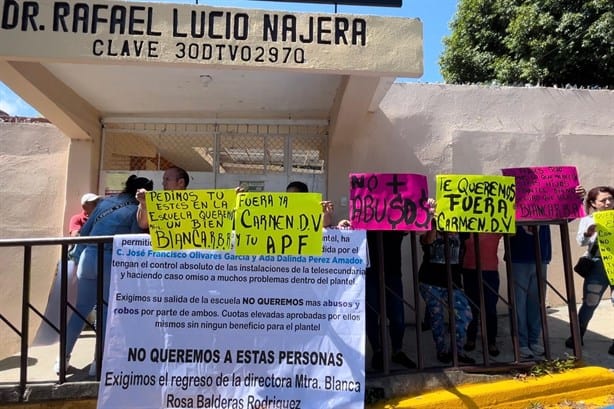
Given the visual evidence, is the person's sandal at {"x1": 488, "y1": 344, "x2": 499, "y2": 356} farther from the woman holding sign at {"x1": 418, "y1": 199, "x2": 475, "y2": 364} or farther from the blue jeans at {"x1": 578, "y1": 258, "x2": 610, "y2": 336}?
the blue jeans at {"x1": 578, "y1": 258, "x2": 610, "y2": 336}

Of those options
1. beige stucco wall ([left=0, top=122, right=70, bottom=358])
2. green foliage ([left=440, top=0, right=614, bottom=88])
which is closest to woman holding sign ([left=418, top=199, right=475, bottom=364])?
beige stucco wall ([left=0, top=122, right=70, bottom=358])

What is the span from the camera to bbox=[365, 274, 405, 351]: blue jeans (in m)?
3.94

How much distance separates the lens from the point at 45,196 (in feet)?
20.2

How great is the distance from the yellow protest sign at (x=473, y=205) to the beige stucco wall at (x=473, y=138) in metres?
2.42

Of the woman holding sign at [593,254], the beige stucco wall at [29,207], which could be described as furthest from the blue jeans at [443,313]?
the beige stucco wall at [29,207]

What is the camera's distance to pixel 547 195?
395 cm

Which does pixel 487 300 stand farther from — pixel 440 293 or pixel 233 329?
pixel 233 329

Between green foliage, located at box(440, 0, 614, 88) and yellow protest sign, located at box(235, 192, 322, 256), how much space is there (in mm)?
8328

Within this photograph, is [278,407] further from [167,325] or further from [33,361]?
[33,361]

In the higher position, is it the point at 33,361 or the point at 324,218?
the point at 324,218

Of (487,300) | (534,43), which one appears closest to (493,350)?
(487,300)

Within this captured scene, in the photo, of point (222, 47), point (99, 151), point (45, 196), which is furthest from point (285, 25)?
point (45, 196)

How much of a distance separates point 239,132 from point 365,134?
5.16 ft

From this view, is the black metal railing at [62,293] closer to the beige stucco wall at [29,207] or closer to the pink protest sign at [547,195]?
the beige stucco wall at [29,207]
